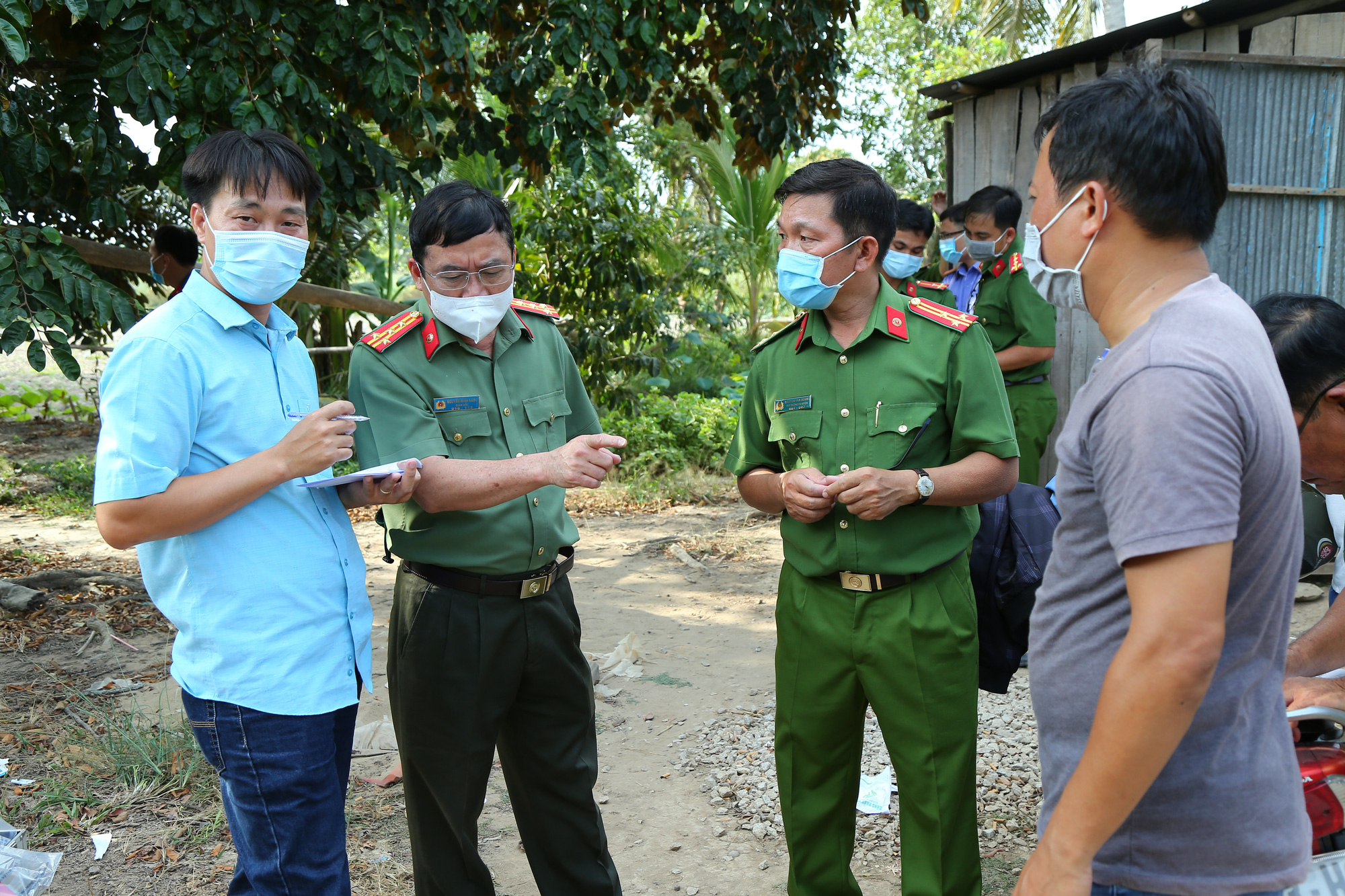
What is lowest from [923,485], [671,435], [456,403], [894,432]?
[671,435]

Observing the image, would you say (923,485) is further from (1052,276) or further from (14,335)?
(14,335)

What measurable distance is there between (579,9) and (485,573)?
3.04m

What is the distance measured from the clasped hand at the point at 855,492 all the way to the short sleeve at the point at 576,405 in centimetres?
63

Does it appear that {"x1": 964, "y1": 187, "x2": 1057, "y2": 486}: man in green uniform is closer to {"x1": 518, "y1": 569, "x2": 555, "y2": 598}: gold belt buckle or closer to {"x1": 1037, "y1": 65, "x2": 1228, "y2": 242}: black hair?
{"x1": 518, "y1": 569, "x2": 555, "y2": 598}: gold belt buckle

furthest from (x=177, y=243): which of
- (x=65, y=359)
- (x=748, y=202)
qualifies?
(x=748, y=202)

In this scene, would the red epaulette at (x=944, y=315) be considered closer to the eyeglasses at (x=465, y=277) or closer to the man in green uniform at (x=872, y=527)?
the man in green uniform at (x=872, y=527)

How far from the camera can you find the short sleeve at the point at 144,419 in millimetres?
1687

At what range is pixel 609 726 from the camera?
3971 millimetres

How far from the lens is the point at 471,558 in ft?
7.40

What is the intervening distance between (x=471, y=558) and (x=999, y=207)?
11.6 feet

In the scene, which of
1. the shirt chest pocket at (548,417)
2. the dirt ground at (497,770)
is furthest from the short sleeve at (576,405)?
the dirt ground at (497,770)

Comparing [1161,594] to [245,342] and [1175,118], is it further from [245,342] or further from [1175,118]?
[245,342]

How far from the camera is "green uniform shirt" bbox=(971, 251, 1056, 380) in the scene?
469 centimetres

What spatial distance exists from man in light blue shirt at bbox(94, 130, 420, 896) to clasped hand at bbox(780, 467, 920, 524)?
1014 millimetres
